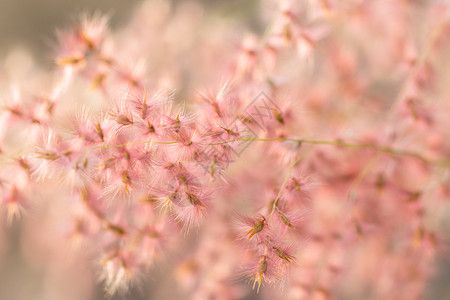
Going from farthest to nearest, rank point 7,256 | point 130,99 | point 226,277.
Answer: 1. point 7,256
2. point 226,277
3. point 130,99

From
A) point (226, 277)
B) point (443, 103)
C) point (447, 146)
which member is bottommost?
point (226, 277)

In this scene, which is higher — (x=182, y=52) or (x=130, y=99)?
(x=182, y=52)

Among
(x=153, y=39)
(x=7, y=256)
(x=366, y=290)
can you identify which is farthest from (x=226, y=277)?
(x=7, y=256)

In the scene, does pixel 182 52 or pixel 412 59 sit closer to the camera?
pixel 412 59

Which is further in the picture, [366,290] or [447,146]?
[366,290]

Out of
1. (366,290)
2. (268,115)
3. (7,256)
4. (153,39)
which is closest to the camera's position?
(268,115)

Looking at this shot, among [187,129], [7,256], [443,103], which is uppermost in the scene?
[443,103]

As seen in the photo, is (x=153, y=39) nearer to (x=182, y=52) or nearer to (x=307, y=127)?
(x=182, y=52)

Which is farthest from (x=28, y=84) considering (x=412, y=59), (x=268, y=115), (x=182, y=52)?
(x=412, y=59)

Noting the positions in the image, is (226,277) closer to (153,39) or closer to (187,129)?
(187,129)
